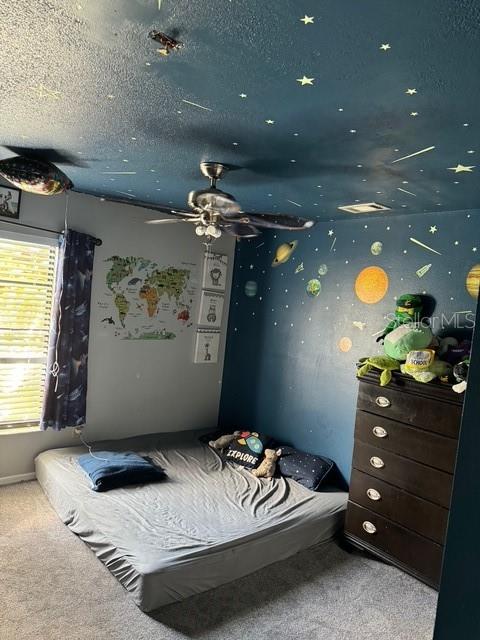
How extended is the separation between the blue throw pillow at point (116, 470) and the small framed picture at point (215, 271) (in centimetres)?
179

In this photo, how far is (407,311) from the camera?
3.14m

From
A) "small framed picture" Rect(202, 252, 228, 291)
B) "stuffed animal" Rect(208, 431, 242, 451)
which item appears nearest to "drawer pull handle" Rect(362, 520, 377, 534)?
"stuffed animal" Rect(208, 431, 242, 451)

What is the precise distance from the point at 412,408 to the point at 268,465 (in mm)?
1368

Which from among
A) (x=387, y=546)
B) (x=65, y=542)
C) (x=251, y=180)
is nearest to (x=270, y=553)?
(x=387, y=546)

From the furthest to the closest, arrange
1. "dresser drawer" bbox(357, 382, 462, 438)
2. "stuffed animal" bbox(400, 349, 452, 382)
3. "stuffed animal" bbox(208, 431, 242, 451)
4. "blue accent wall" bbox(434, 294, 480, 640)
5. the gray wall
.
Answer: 1. "stuffed animal" bbox(208, 431, 242, 451)
2. the gray wall
3. "stuffed animal" bbox(400, 349, 452, 382)
4. "dresser drawer" bbox(357, 382, 462, 438)
5. "blue accent wall" bbox(434, 294, 480, 640)

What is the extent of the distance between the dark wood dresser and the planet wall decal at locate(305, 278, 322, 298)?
42.3 inches

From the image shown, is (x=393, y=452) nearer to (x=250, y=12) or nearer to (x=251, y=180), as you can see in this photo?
(x=251, y=180)

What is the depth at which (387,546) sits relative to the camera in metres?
2.88

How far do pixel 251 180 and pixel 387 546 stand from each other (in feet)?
7.99

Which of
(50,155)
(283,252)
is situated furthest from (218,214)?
(283,252)

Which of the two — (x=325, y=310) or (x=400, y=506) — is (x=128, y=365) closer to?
(x=325, y=310)

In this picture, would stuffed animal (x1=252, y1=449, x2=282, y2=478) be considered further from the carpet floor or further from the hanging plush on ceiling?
the hanging plush on ceiling

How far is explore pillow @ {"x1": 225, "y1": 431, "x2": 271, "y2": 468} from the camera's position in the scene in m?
3.81

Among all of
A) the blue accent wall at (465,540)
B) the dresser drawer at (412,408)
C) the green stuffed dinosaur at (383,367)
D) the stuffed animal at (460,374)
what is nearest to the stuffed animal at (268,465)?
the dresser drawer at (412,408)
